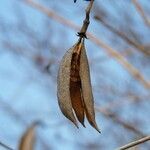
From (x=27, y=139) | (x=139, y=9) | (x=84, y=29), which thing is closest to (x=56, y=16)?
(x=139, y=9)

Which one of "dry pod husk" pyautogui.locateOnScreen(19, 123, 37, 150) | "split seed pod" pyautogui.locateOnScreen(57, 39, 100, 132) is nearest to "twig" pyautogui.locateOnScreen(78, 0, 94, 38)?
"split seed pod" pyautogui.locateOnScreen(57, 39, 100, 132)

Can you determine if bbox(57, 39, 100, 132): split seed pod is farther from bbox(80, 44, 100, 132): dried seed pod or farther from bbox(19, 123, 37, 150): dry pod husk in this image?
bbox(19, 123, 37, 150): dry pod husk

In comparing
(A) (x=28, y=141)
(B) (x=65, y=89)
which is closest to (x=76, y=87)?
(B) (x=65, y=89)

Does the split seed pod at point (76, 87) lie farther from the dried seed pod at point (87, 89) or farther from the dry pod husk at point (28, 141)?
the dry pod husk at point (28, 141)

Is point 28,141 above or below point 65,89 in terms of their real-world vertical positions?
above

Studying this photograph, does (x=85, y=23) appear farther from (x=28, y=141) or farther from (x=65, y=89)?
(x=28, y=141)

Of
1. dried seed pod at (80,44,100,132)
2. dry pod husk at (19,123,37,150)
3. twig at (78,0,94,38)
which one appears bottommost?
dried seed pod at (80,44,100,132)

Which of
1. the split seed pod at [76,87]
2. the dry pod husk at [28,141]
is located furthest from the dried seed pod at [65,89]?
the dry pod husk at [28,141]

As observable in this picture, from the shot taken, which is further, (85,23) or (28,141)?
(28,141)
